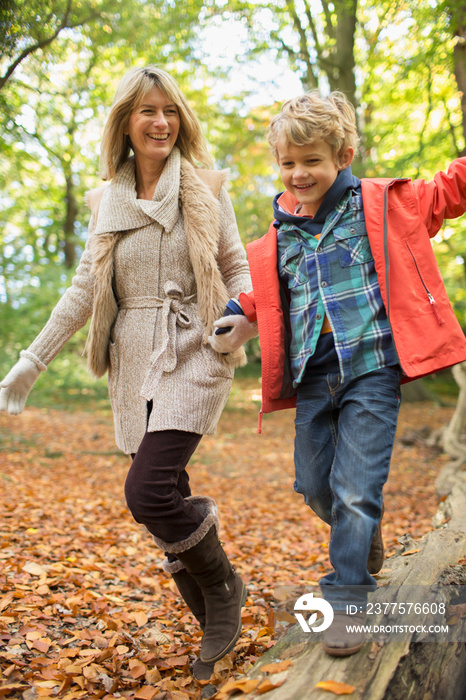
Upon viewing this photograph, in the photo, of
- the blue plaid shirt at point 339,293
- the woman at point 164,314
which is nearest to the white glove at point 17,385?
the woman at point 164,314

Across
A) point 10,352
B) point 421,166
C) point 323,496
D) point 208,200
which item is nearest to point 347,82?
point 421,166

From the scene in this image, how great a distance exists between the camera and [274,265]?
2.57m

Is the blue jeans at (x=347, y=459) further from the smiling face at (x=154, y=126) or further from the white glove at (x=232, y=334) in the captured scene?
the smiling face at (x=154, y=126)

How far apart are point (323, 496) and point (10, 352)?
8.77 m

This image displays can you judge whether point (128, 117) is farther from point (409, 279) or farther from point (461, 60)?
point (461, 60)

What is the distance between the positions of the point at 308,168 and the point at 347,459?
1233 millimetres

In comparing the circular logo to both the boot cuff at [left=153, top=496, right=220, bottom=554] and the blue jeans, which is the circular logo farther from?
the boot cuff at [left=153, top=496, right=220, bottom=554]

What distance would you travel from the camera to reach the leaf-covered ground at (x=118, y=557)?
259cm

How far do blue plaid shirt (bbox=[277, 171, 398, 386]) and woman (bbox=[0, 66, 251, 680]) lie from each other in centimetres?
42

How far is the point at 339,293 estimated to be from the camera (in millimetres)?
2396

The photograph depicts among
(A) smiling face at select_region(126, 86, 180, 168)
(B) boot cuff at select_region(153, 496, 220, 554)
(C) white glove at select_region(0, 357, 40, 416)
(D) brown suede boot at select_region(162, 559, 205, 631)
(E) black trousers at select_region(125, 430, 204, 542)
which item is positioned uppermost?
(A) smiling face at select_region(126, 86, 180, 168)

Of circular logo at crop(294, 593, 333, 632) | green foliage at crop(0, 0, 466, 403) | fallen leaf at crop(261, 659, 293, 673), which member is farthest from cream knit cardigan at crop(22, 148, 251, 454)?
green foliage at crop(0, 0, 466, 403)

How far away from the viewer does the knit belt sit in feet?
8.69

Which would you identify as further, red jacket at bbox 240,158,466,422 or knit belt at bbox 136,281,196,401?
knit belt at bbox 136,281,196,401
